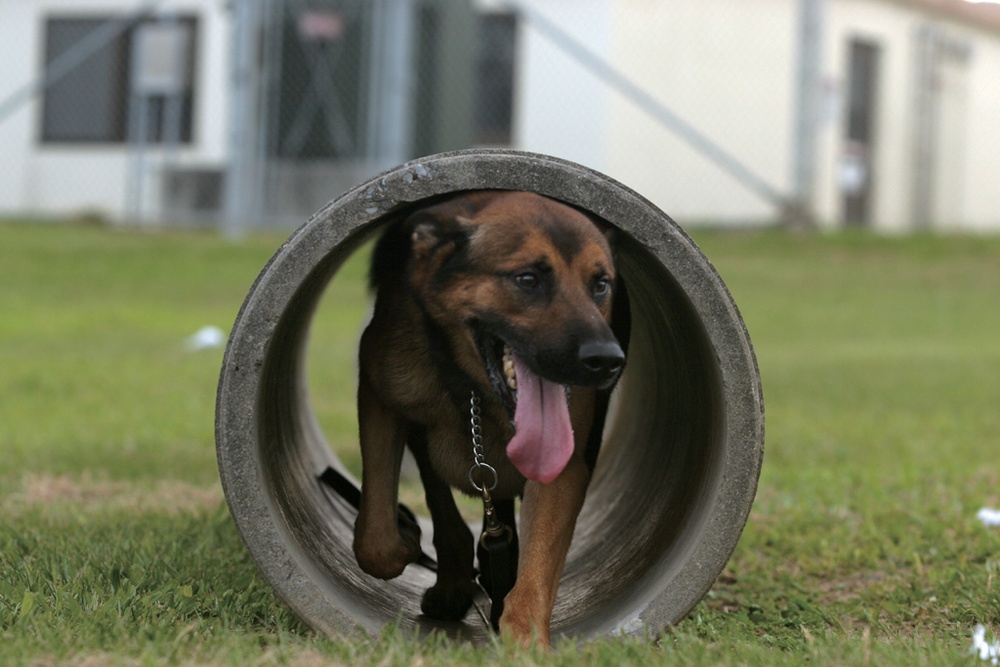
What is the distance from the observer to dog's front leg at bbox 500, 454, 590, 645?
3357 millimetres

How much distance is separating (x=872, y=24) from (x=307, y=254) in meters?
19.0

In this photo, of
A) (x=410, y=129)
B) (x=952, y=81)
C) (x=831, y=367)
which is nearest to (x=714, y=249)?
(x=410, y=129)

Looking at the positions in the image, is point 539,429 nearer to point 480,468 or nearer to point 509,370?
point 509,370

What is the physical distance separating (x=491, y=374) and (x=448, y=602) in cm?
89

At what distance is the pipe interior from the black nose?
1.19 feet

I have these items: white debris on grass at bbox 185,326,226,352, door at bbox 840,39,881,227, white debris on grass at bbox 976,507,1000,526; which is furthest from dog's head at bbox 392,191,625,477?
door at bbox 840,39,881,227

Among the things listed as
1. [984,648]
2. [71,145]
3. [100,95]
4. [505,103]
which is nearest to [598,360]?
[984,648]

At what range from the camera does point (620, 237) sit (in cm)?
409

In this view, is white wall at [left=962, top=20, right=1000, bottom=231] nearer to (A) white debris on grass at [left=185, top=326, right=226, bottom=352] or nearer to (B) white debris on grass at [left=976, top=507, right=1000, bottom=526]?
(A) white debris on grass at [left=185, top=326, right=226, bottom=352]

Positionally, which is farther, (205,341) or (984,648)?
(205,341)

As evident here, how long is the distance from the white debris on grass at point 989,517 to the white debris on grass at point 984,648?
5.38ft

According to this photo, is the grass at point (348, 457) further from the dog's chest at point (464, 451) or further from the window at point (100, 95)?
the window at point (100, 95)

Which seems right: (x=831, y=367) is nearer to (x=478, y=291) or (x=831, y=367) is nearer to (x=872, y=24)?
(x=478, y=291)

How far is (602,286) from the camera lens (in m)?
3.61
